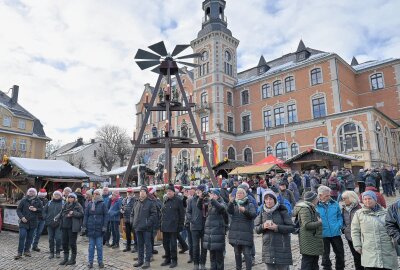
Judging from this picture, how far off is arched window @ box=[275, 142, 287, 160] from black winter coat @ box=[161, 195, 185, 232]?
27710 mm

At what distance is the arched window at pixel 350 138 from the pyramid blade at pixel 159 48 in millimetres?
21291

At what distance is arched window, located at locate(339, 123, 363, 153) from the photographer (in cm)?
2598

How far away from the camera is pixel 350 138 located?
2667 cm

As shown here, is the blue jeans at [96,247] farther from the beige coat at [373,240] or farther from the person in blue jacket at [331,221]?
the beige coat at [373,240]

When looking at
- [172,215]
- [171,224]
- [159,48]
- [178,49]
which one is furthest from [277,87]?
[171,224]

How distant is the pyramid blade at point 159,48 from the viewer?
11.0 meters

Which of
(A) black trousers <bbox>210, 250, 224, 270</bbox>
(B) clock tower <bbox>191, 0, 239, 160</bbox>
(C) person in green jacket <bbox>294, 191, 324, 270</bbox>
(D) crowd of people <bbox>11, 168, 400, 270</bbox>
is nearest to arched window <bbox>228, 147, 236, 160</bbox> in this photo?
(B) clock tower <bbox>191, 0, 239, 160</bbox>

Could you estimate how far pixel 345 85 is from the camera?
106 feet

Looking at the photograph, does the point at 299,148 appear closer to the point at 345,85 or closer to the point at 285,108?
the point at 285,108

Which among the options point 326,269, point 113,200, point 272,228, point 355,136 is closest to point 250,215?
point 272,228

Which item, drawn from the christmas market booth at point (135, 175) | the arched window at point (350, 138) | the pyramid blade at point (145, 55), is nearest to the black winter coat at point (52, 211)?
the christmas market booth at point (135, 175)

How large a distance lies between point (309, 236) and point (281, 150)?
29.8 m

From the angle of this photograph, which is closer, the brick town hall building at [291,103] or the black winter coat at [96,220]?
the black winter coat at [96,220]

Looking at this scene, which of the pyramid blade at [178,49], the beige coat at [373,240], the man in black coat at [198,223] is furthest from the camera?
the pyramid blade at [178,49]
